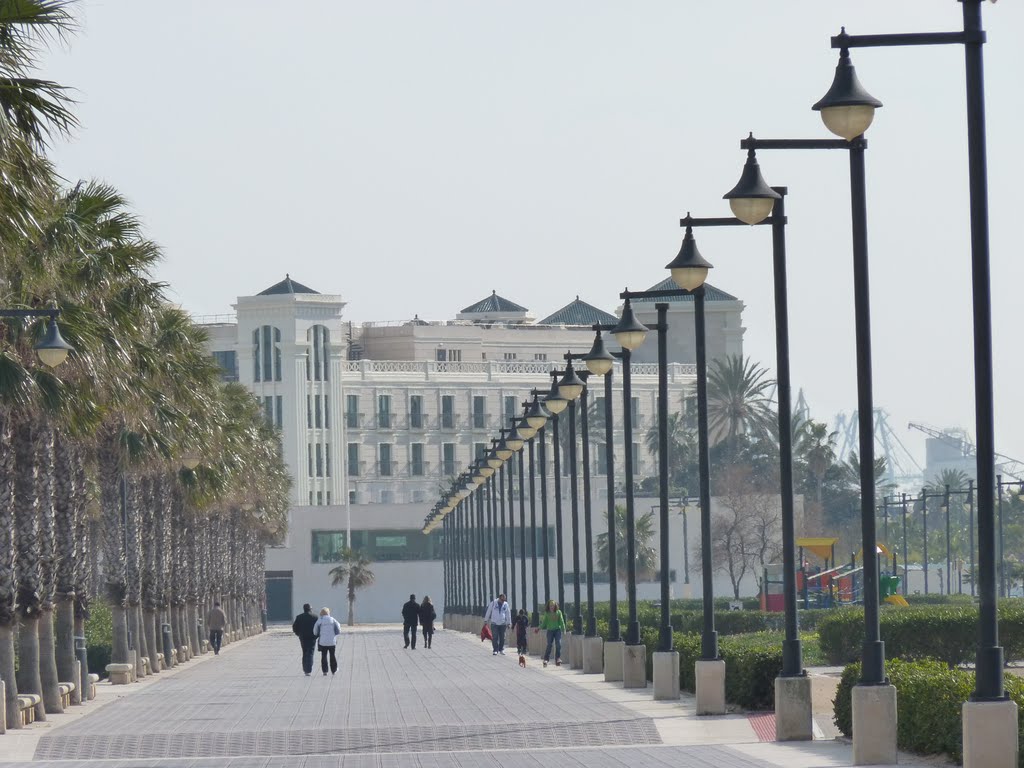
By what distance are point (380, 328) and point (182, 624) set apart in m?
123

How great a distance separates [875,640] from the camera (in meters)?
18.1

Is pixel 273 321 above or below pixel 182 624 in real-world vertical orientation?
above

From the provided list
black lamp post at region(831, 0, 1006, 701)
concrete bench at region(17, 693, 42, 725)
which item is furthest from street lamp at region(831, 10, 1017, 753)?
concrete bench at region(17, 693, 42, 725)

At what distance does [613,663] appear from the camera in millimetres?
34906

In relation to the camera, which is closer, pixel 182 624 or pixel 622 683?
pixel 622 683

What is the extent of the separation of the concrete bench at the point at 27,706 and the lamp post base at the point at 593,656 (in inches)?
509

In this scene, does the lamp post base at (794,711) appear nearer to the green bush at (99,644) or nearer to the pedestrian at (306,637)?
the pedestrian at (306,637)

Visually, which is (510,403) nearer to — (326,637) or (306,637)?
(306,637)

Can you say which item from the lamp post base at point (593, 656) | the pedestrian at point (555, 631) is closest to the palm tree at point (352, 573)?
the pedestrian at point (555, 631)

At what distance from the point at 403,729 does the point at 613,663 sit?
11134mm

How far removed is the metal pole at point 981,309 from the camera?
1576 centimetres

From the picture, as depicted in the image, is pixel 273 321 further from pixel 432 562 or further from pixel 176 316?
pixel 176 316

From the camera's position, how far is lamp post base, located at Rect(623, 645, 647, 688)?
32406 millimetres

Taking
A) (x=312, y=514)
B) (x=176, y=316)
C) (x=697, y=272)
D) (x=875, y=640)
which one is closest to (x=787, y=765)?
(x=875, y=640)
